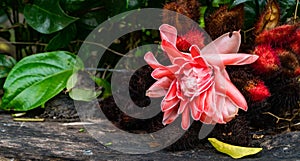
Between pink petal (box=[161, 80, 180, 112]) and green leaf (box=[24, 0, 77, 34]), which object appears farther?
green leaf (box=[24, 0, 77, 34])

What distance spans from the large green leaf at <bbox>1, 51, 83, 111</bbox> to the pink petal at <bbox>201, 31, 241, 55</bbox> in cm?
34

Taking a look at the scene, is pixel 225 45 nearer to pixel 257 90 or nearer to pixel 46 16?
pixel 257 90

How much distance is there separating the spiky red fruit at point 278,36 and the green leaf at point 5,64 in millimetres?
551

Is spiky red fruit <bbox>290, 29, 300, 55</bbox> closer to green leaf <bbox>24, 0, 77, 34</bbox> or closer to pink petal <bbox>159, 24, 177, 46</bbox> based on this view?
pink petal <bbox>159, 24, 177, 46</bbox>

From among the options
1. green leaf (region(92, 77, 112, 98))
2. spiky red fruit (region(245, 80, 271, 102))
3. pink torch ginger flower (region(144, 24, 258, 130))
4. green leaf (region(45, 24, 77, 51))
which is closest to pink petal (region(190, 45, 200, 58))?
pink torch ginger flower (region(144, 24, 258, 130))

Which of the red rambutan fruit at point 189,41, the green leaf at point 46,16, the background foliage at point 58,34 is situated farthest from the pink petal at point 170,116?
the green leaf at point 46,16

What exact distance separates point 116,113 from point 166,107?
0.66 ft

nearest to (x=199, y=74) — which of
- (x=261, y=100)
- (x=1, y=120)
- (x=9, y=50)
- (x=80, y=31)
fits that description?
(x=261, y=100)

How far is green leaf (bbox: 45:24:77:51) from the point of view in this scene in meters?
1.07

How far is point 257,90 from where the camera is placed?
76cm

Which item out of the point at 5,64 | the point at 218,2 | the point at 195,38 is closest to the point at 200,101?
the point at 195,38

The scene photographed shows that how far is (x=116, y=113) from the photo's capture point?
2.98 feet

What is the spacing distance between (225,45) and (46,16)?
46cm

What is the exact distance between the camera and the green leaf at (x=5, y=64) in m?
1.05
